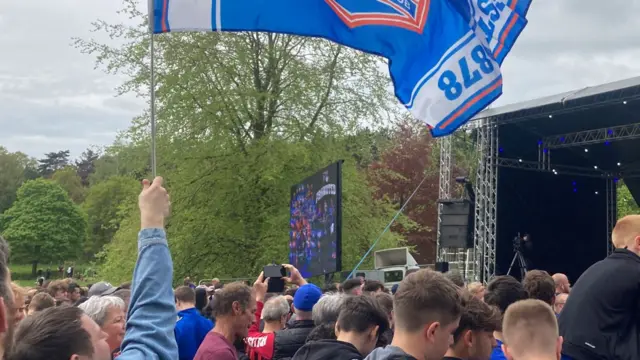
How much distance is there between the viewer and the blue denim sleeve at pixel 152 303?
2.02 meters

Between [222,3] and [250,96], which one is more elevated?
[250,96]

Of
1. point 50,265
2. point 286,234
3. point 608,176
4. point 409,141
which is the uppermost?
point 409,141

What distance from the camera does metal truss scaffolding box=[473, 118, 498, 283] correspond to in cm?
1670

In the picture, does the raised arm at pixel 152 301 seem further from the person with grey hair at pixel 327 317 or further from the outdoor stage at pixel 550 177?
the outdoor stage at pixel 550 177

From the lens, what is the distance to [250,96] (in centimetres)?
2078

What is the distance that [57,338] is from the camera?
6.36 feet

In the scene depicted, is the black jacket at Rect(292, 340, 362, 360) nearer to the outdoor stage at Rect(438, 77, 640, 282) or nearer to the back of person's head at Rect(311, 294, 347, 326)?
the back of person's head at Rect(311, 294, 347, 326)

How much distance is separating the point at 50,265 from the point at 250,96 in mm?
51098

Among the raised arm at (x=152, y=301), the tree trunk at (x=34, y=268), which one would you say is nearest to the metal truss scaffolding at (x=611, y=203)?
the raised arm at (x=152, y=301)

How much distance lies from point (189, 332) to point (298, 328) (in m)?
1.13

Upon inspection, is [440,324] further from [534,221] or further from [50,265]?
[50,265]

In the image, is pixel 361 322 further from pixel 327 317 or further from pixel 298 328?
pixel 298 328

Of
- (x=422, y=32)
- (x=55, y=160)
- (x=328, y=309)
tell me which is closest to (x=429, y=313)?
(x=328, y=309)

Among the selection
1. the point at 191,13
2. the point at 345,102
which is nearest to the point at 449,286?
the point at 191,13
